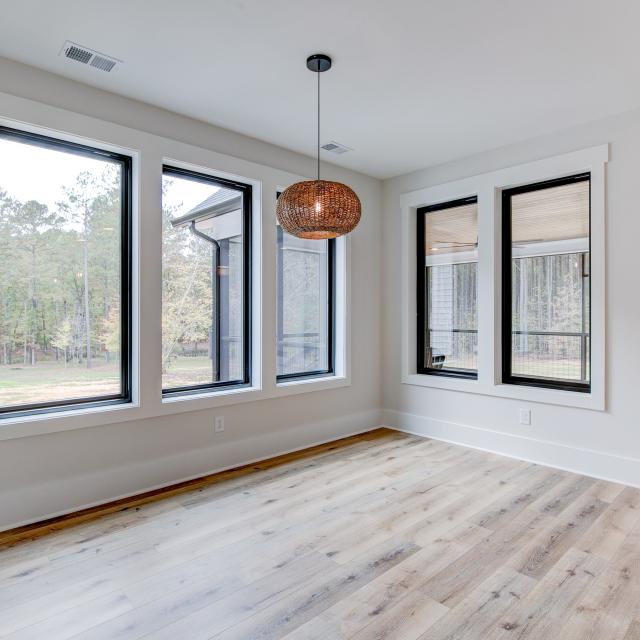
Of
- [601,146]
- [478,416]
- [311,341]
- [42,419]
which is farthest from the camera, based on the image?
[311,341]

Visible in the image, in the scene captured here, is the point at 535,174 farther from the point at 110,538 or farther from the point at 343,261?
the point at 110,538

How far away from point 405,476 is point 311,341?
1.59 metres

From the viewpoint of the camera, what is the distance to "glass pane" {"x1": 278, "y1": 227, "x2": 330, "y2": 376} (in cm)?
423

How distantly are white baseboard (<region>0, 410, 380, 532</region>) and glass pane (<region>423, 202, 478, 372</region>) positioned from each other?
113 centimetres

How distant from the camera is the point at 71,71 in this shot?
2779 millimetres

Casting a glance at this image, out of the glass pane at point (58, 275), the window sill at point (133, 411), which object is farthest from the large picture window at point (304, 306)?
the glass pane at point (58, 275)

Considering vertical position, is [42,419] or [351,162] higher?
[351,162]

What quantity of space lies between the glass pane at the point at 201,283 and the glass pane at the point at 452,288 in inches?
78.9

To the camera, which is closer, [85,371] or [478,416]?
[85,371]

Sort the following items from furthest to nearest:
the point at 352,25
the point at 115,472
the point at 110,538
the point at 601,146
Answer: the point at 601,146 → the point at 115,472 → the point at 110,538 → the point at 352,25

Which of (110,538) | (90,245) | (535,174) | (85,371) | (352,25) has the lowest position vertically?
(110,538)

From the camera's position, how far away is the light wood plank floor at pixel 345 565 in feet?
6.03

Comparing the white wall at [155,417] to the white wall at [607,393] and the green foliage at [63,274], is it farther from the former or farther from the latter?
the white wall at [607,393]

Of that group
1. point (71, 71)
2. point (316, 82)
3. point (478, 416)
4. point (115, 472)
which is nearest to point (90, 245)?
point (71, 71)
